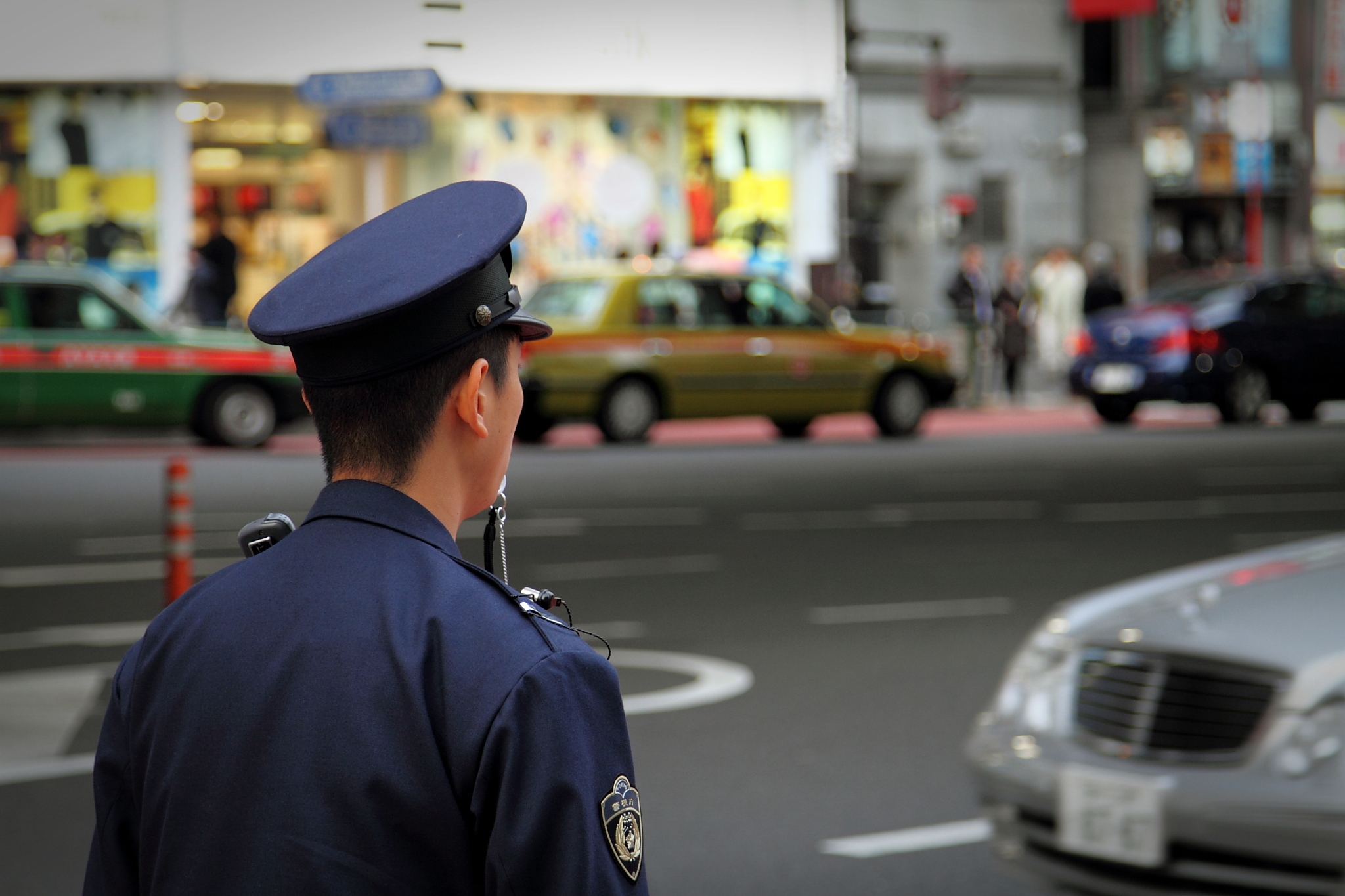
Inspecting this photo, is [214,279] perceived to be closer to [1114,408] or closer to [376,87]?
[1114,408]

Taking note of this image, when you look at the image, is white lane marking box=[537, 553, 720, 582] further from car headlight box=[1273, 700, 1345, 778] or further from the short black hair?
the short black hair

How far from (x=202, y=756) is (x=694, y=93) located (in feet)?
36.2

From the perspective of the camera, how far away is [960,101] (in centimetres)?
2583

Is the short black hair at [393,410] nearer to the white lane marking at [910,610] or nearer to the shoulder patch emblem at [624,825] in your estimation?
the shoulder patch emblem at [624,825]

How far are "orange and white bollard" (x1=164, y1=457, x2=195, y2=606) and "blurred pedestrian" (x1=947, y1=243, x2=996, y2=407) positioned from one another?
18.0 meters

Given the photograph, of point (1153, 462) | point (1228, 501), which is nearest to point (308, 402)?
point (1228, 501)

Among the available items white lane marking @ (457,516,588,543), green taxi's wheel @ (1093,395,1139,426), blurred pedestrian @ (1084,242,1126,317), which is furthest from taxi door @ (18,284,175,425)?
blurred pedestrian @ (1084,242,1126,317)

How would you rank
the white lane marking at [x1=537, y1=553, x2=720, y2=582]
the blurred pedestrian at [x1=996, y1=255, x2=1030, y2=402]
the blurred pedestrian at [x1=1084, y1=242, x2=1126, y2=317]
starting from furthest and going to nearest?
1. the blurred pedestrian at [x1=1084, y1=242, x2=1126, y2=317]
2. the blurred pedestrian at [x1=996, y1=255, x2=1030, y2=402]
3. the white lane marking at [x1=537, y1=553, x2=720, y2=582]

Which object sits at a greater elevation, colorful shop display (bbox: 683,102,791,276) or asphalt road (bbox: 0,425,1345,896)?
colorful shop display (bbox: 683,102,791,276)

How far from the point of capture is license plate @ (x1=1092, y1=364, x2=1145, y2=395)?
2083cm

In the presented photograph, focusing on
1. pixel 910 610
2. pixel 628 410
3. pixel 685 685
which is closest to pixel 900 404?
pixel 628 410

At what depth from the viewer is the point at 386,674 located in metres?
1.50

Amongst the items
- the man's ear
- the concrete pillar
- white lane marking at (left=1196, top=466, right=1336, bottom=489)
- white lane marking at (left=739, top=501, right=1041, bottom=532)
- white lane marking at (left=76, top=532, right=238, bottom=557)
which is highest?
the concrete pillar

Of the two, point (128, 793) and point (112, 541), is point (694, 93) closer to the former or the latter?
point (112, 541)
